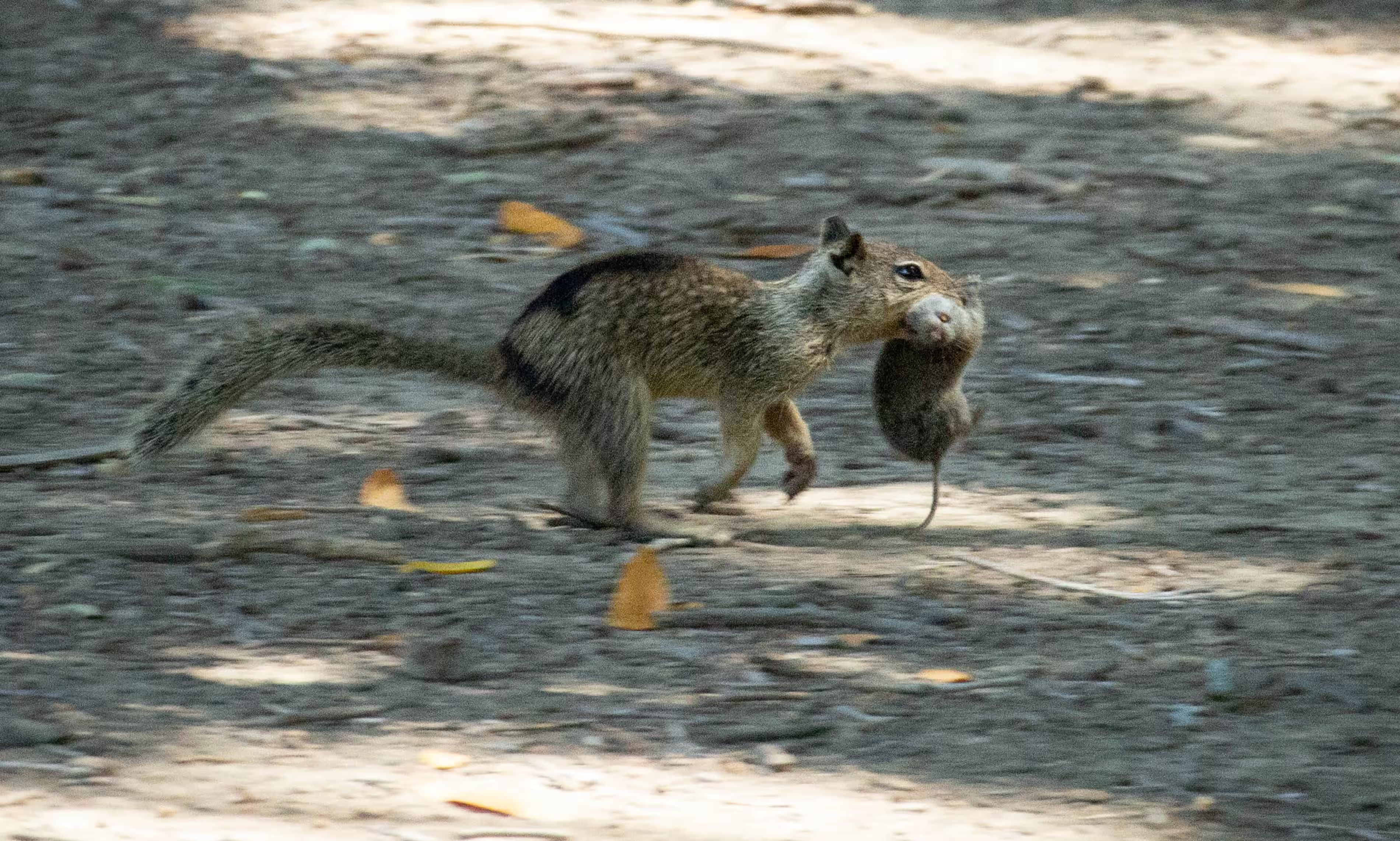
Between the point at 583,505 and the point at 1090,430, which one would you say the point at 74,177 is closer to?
the point at 583,505

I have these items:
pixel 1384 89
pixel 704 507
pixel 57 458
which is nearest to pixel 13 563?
pixel 57 458

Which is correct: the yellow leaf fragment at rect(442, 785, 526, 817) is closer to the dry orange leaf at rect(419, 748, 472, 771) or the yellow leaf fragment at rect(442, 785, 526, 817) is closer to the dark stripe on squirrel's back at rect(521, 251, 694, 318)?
the dry orange leaf at rect(419, 748, 472, 771)

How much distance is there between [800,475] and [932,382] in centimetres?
47

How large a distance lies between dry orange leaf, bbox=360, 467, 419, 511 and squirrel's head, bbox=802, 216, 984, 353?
4.45ft

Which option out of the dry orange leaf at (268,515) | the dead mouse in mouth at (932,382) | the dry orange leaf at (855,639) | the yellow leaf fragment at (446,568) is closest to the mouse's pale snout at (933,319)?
the dead mouse in mouth at (932,382)

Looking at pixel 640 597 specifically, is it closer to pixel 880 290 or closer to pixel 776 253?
pixel 880 290

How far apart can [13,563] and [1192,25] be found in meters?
7.71

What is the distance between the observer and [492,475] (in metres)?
5.68

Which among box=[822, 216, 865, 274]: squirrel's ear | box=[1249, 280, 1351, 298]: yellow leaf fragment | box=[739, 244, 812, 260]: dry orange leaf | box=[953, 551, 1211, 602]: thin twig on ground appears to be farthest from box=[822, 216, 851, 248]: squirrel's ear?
box=[1249, 280, 1351, 298]: yellow leaf fragment

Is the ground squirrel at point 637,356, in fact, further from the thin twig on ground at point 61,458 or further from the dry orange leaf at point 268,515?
the thin twig on ground at point 61,458

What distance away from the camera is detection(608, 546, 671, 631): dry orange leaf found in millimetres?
4352

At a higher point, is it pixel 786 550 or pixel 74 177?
pixel 74 177

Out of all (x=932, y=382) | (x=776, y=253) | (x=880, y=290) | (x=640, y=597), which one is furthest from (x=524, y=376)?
(x=776, y=253)

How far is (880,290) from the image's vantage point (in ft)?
16.8
